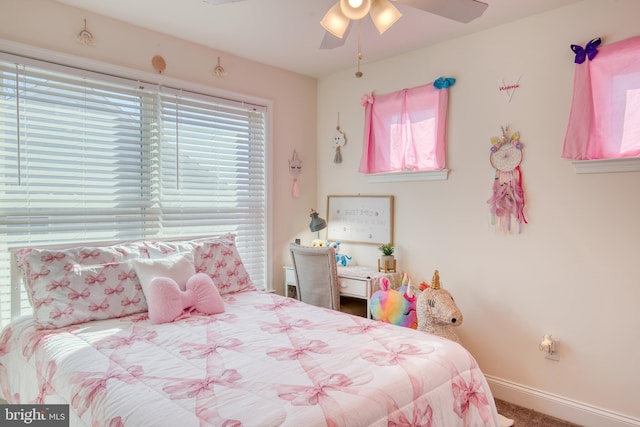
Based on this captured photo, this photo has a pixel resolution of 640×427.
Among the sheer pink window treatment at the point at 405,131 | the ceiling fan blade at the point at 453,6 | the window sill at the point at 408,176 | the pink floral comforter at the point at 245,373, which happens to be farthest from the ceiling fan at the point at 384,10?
the pink floral comforter at the point at 245,373

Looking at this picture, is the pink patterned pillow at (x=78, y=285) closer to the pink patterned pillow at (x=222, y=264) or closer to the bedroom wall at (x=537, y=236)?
the pink patterned pillow at (x=222, y=264)

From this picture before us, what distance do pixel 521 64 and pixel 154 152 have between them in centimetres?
259

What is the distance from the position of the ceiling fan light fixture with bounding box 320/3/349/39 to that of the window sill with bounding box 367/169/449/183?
59.1 inches

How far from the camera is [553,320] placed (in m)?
2.63

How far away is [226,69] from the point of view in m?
3.39

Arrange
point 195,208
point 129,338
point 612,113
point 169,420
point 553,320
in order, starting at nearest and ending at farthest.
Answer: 1. point 169,420
2. point 129,338
3. point 612,113
4. point 553,320
5. point 195,208

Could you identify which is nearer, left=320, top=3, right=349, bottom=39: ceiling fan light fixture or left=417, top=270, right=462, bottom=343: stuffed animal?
left=320, top=3, right=349, bottom=39: ceiling fan light fixture

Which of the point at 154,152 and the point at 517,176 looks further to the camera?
the point at 154,152

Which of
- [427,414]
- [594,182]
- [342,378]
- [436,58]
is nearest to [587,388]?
[594,182]

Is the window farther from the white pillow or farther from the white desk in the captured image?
the white desk

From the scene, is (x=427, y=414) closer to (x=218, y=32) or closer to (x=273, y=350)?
(x=273, y=350)

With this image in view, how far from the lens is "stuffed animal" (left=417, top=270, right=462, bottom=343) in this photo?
248 centimetres

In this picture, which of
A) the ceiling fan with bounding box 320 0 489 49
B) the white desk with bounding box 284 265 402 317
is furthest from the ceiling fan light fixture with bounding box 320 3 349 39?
the white desk with bounding box 284 265 402 317

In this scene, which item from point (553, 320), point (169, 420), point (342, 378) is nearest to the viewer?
point (169, 420)
